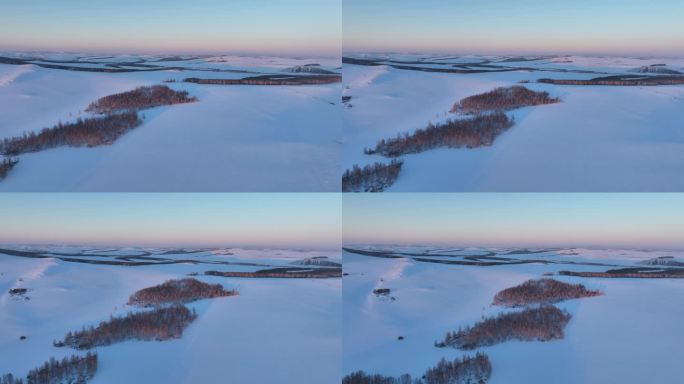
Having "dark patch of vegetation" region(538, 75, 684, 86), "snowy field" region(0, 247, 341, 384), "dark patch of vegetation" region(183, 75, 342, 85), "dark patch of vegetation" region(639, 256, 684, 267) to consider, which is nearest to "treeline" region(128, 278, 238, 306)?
"snowy field" region(0, 247, 341, 384)

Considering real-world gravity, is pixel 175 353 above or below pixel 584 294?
below

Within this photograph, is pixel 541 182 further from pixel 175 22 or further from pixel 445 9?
pixel 175 22

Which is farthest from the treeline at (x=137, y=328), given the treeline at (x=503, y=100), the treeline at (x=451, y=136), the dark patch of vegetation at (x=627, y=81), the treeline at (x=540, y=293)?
the dark patch of vegetation at (x=627, y=81)

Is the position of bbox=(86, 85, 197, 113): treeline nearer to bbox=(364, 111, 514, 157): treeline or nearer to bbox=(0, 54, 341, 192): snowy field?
bbox=(0, 54, 341, 192): snowy field

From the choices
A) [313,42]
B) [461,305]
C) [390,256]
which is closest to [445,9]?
[313,42]

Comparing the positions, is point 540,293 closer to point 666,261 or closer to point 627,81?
point 666,261

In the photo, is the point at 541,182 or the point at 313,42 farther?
the point at 313,42

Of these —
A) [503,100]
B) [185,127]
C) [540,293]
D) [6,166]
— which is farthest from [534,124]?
[6,166]
